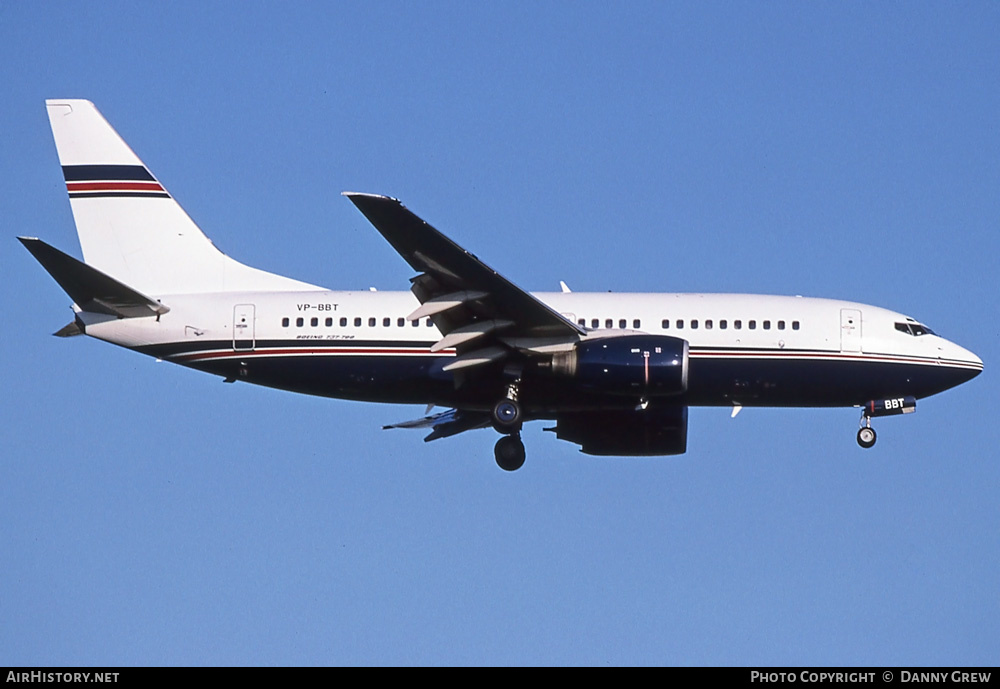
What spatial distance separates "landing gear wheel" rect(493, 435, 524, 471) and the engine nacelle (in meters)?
3.46

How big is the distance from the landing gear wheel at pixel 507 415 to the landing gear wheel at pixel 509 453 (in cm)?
135

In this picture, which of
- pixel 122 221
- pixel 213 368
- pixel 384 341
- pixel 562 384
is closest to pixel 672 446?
pixel 562 384

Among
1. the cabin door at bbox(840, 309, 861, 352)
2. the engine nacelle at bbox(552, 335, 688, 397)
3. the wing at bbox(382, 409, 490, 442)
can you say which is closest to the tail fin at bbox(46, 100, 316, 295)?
the wing at bbox(382, 409, 490, 442)

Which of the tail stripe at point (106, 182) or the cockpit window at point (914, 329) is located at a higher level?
the tail stripe at point (106, 182)

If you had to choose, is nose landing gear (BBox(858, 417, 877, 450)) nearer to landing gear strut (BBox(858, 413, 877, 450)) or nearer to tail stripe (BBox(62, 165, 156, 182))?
landing gear strut (BBox(858, 413, 877, 450))

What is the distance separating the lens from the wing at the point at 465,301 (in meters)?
34.0

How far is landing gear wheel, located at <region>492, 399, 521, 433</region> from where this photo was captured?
37750mm

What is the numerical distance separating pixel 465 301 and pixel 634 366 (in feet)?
13.9

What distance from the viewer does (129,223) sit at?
41.9 meters

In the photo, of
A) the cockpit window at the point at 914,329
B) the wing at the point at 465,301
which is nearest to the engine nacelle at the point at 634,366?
the wing at the point at 465,301

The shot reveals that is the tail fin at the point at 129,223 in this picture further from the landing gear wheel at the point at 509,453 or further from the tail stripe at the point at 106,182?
the landing gear wheel at the point at 509,453

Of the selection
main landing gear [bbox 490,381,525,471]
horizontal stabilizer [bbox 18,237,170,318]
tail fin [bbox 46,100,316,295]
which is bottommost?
main landing gear [bbox 490,381,525,471]

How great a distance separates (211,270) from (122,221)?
118 inches

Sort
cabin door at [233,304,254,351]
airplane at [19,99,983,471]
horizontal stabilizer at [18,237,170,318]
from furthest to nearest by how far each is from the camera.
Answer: cabin door at [233,304,254,351], airplane at [19,99,983,471], horizontal stabilizer at [18,237,170,318]
